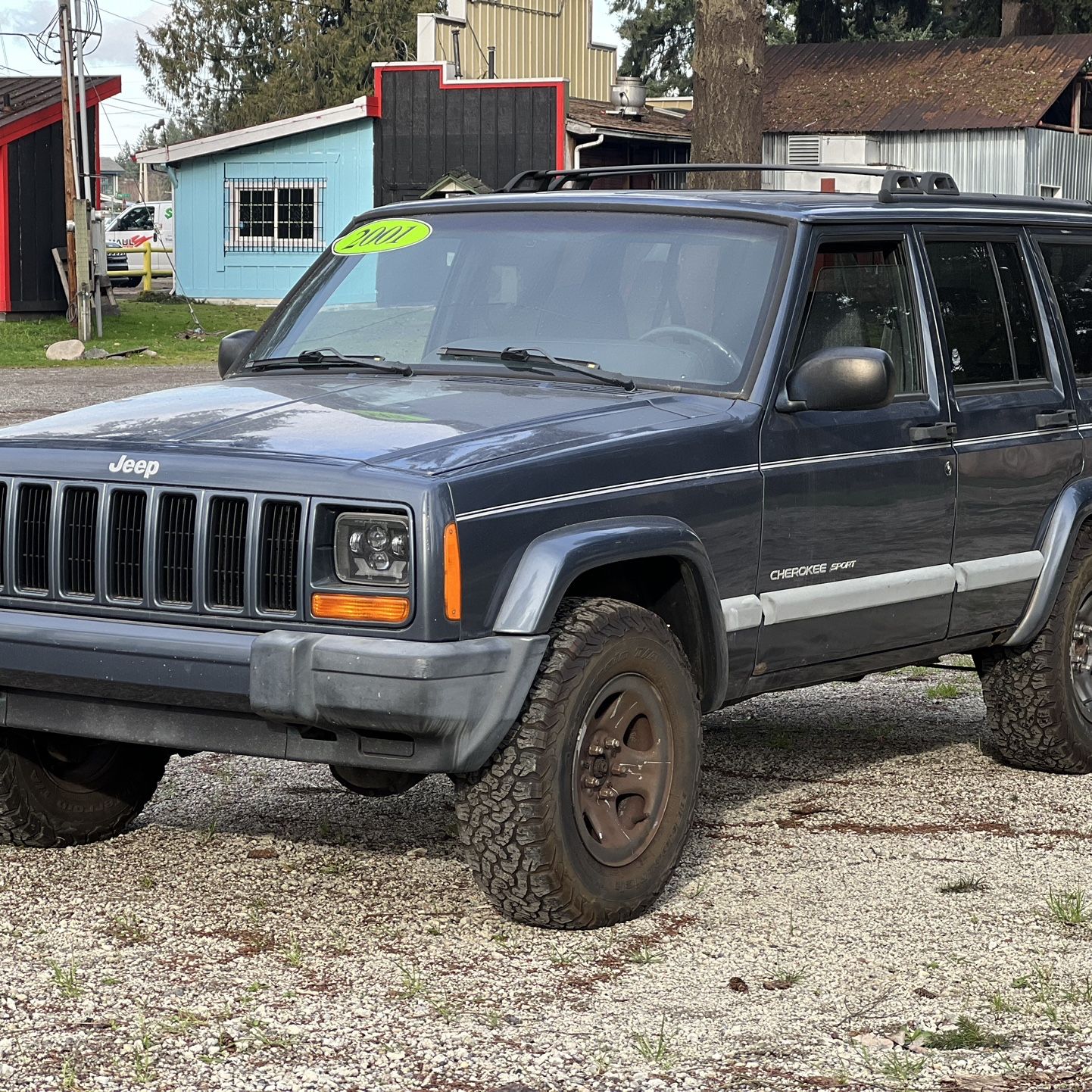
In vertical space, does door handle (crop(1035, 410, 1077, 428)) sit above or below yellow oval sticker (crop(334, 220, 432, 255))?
below

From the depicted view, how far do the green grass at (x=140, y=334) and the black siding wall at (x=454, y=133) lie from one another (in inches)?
156

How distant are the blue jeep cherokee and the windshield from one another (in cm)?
1

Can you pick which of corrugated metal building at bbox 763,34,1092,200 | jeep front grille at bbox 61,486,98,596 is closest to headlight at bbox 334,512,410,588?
jeep front grille at bbox 61,486,98,596

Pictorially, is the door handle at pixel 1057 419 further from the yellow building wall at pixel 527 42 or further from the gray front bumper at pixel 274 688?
the yellow building wall at pixel 527 42

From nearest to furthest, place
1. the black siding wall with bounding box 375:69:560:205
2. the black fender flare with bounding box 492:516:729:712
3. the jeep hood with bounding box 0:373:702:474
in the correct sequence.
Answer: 1. the black fender flare with bounding box 492:516:729:712
2. the jeep hood with bounding box 0:373:702:474
3. the black siding wall with bounding box 375:69:560:205

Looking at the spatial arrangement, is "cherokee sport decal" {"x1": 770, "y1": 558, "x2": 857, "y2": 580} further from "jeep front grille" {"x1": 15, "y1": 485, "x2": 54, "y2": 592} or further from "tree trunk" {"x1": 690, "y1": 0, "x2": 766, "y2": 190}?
"tree trunk" {"x1": 690, "y1": 0, "x2": 766, "y2": 190}

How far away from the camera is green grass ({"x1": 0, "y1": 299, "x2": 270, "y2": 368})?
27938mm

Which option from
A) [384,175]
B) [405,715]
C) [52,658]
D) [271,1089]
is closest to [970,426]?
[405,715]

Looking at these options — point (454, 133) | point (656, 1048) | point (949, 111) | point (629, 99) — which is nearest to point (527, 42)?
point (629, 99)

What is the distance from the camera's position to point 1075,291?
7.34 metres

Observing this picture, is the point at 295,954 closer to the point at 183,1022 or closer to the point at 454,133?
the point at 183,1022

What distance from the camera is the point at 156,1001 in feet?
14.9

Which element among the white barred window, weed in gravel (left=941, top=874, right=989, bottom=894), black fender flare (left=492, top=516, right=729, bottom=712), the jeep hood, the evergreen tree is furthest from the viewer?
the evergreen tree

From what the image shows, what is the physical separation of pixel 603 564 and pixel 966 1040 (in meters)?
1.45
